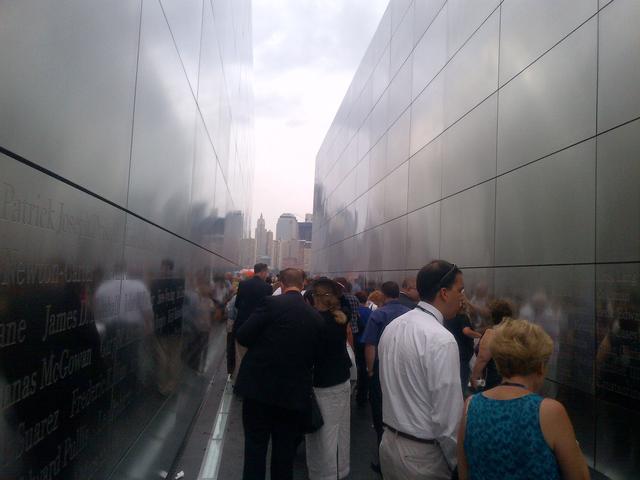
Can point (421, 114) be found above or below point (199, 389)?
above

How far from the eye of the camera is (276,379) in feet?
13.7

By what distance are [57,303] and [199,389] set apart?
632 cm

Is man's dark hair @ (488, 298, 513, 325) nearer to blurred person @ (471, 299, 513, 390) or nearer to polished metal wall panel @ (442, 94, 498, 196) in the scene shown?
blurred person @ (471, 299, 513, 390)

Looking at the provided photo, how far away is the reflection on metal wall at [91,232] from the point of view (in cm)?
197

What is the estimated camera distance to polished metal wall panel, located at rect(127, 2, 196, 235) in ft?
12.2

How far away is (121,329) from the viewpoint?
338cm

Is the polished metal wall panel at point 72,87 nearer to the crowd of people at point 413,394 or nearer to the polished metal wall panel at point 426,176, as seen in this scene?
the crowd of people at point 413,394

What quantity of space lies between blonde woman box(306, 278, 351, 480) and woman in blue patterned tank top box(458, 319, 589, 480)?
2508 millimetres

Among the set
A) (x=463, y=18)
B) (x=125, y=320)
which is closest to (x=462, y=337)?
(x=125, y=320)

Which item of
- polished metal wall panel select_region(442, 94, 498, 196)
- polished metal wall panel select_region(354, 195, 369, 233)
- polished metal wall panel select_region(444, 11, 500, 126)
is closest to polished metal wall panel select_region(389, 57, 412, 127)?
polished metal wall panel select_region(444, 11, 500, 126)

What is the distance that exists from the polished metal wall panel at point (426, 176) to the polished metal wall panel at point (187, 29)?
18.7 feet

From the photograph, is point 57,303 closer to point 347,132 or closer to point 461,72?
point 461,72

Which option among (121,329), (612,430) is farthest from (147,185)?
(612,430)

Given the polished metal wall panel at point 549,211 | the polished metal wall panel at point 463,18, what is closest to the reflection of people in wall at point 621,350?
the polished metal wall panel at point 549,211
